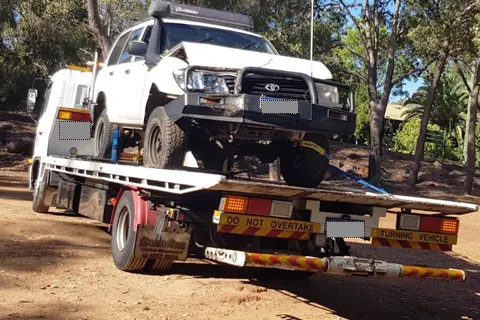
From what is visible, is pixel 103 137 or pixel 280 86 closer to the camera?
pixel 280 86

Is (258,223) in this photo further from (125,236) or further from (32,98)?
(32,98)

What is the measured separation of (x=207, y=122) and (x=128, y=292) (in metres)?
1.92

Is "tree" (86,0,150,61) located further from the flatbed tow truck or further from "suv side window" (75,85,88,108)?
the flatbed tow truck

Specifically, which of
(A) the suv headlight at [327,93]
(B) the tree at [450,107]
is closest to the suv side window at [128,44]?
(A) the suv headlight at [327,93]

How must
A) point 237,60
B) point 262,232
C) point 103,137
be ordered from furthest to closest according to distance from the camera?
1. point 103,137
2. point 237,60
3. point 262,232

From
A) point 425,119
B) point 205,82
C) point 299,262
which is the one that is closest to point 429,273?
point 299,262

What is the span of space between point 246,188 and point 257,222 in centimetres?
40

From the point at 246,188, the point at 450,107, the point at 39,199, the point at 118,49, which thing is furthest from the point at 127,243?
the point at 450,107

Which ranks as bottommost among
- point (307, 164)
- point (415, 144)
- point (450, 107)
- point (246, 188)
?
point (246, 188)

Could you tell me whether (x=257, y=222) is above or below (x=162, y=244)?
above

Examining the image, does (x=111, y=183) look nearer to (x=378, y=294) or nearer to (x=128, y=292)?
(x=128, y=292)

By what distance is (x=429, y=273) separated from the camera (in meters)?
5.78

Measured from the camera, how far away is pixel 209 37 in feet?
26.0

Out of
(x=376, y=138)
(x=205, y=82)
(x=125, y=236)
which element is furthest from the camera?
(x=376, y=138)
